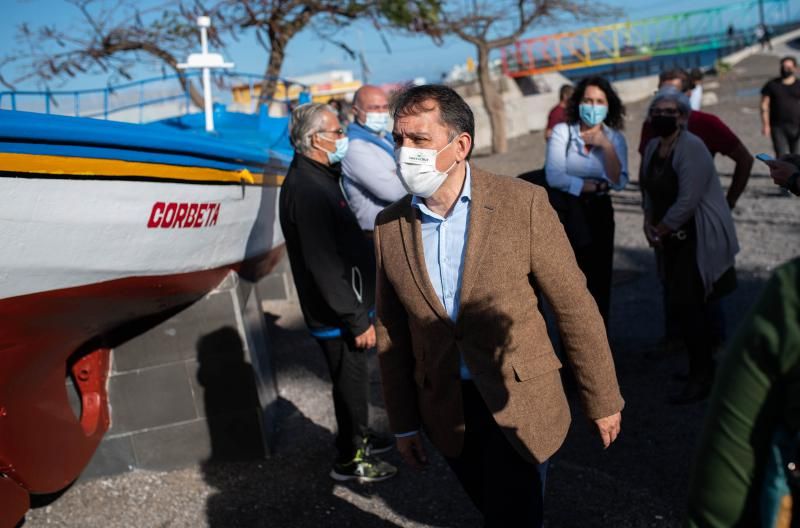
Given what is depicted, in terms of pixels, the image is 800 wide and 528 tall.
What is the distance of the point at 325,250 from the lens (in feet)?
12.0

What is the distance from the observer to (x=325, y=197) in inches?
144

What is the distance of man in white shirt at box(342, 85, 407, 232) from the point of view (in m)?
4.44

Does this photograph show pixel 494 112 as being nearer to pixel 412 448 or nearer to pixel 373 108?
pixel 373 108

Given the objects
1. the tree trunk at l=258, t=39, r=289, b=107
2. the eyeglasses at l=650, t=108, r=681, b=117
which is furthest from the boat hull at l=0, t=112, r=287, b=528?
the tree trunk at l=258, t=39, r=289, b=107

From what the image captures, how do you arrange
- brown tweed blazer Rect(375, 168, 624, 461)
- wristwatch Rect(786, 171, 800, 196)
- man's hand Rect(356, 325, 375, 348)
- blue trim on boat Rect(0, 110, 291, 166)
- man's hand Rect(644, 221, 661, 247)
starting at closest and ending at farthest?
brown tweed blazer Rect(375, 168, 624, 461)
blue trim on boat Rect(0, 110, 291, 166)
wristwatch Rect(786, 171, 800, 196)
man's hand Rect(356, 325, 375, 348)
man's hand Rect(644, 221, 661, 247)

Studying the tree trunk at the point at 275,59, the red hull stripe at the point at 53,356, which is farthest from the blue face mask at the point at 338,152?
the tree trunk at the point at 275,59

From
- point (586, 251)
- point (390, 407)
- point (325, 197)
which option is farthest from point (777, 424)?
point (586, 251)

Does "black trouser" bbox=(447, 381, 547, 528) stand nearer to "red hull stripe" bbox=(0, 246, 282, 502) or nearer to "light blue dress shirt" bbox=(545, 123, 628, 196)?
"red hull stripe" bbox=(0, 246, 282, 502)

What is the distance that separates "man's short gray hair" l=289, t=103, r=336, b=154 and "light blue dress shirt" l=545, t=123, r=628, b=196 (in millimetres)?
1401

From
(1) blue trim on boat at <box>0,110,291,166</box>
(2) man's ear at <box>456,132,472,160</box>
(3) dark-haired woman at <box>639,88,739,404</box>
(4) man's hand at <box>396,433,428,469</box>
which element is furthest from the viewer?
(3) dark-haired woman at <box>639,88,739,404</box>

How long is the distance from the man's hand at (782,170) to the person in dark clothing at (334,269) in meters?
1.79

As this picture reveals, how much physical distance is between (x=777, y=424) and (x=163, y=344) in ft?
11.8

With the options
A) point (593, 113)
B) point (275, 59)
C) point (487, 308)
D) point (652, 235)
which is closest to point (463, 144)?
point (487, 308)

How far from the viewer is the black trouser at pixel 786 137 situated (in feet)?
30.5
